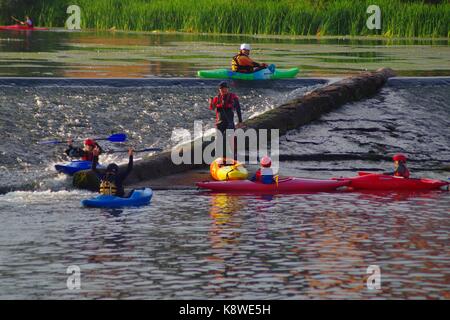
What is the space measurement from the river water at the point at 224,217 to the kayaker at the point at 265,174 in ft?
1.88

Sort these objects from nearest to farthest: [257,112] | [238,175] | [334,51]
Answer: [238,175], [257,112], [334,51]

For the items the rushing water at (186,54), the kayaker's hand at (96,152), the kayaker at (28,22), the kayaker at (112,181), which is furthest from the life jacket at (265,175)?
the kayaker at (28,22)

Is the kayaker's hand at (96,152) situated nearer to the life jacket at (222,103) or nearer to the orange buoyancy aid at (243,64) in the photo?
the life jacket at (222,103)

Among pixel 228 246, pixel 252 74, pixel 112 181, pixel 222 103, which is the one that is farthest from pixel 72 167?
pixel 252 74

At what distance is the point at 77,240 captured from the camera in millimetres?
19406

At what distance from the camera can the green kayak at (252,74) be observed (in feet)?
114

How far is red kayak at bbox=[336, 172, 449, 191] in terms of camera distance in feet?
79.8

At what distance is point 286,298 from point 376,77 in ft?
60.8

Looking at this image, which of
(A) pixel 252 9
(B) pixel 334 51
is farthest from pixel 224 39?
(B) pixel 334 51

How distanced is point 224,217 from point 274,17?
3540 centimetres

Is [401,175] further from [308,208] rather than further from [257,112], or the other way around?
[257,112]
